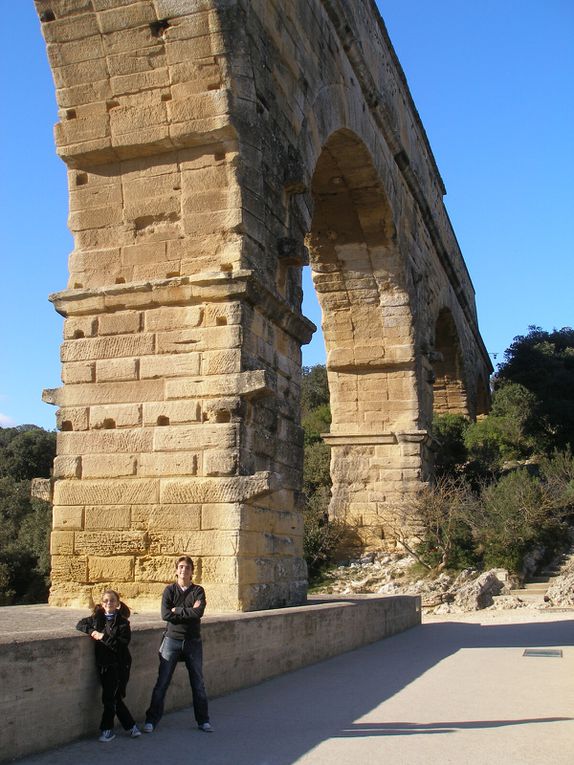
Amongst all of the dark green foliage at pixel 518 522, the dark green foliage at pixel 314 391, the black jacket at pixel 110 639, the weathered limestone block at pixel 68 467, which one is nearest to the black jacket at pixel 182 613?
the black jacket at pixel 110 639

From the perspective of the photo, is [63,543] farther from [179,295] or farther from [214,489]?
[179,295]

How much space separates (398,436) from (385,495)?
0.94 meters

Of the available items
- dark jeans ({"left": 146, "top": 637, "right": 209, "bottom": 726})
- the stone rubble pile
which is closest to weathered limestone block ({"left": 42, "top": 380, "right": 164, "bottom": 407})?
dark jeans ({"left": 146, "top": 637, "right": 209, "bottom": 726})

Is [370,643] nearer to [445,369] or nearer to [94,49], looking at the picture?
[94,49]

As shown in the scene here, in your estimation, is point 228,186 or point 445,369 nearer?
point 228,186

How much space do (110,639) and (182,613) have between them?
416 millimetres

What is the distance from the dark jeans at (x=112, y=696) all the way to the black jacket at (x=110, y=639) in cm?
3

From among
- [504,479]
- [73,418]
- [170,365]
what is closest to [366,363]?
[504,479]

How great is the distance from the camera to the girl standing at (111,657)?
3.55 metres

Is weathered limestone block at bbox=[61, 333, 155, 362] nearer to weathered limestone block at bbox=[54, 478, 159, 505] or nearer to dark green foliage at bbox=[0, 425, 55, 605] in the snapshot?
weathered limestone block at bbox=[54, 478, 159, 505]

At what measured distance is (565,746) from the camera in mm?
3498

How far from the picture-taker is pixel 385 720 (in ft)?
13.3

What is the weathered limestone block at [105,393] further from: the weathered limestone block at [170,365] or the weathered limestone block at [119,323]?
the weathered limestone block at [119,323]

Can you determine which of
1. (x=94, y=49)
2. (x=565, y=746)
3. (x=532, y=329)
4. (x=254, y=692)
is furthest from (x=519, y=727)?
(x=532, y=329)
